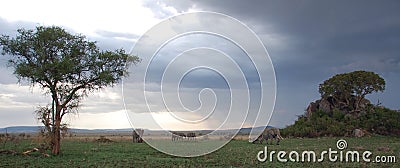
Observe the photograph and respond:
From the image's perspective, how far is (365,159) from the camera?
74.9ft

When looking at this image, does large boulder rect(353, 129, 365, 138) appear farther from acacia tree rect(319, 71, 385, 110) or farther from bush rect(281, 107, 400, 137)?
acacia tree rect(319, 71, 385, 110)

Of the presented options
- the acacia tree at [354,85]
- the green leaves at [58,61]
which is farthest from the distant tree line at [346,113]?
the green leaves at [58,61]

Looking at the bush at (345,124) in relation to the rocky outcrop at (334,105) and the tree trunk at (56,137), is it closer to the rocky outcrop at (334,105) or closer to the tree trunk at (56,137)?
the rocky outcrop at (334,105)

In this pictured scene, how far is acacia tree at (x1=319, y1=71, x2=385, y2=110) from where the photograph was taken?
5622 centimetres

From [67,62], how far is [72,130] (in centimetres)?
446

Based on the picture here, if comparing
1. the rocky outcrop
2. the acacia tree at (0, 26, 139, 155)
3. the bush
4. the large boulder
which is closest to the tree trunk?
the acacia tree at (0, 26, 139, 155)

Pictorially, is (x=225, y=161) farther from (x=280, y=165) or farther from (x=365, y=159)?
(x=365, y=159)

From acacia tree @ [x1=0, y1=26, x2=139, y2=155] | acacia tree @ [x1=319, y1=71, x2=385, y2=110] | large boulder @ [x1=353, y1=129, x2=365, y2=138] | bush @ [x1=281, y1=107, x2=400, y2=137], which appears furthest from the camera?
acacia tree @ [x1=319, y1=71, x2=385, y2=110]

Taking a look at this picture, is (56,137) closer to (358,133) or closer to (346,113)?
(358,133)

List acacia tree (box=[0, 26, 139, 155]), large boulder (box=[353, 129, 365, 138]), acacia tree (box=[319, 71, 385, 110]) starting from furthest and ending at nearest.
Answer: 1. acacia tree (box=[319, 71, 385, 110])
2. large boulder (box=[353, 129, 365, 138])
3. acacia tree (box=[0, 26, 139, 155])

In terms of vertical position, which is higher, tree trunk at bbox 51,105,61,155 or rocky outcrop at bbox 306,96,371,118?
rocky outcrop at bbox 306,96,371,118

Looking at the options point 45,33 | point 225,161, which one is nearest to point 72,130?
point 45,33

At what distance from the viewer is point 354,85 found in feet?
186

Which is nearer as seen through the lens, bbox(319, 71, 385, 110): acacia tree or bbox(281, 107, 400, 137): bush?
bbox(281, 107, 400, 137): bush
